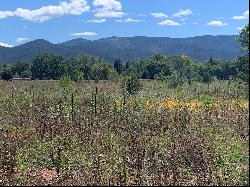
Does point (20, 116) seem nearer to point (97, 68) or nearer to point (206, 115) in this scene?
point (206, 115)

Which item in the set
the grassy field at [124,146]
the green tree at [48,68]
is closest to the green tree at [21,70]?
the green tree at [48,68]

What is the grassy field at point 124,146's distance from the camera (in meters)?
8.91

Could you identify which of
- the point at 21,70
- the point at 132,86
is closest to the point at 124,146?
the point at 132,86

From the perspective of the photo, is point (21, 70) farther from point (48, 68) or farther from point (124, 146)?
point (124, 146)

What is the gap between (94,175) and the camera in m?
8.79

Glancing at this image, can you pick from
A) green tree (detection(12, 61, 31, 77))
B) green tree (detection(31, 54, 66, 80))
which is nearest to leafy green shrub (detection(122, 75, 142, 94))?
green tree (detection(31, 54, 66, 80))

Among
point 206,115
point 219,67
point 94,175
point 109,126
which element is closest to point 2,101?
point 109,126

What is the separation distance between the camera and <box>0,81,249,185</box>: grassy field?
8914mm

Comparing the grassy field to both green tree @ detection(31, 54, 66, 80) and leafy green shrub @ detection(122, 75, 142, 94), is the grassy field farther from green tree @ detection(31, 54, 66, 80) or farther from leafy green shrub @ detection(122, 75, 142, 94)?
green tree @ detection(31, 54, 66, 80)

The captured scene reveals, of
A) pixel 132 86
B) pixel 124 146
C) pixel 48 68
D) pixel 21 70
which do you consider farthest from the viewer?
pixel 21 70

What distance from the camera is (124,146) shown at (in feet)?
40.4

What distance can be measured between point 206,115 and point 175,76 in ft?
94.8

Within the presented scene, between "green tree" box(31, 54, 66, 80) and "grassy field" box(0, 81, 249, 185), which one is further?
"green tree" box(31, 54, 66, 80)

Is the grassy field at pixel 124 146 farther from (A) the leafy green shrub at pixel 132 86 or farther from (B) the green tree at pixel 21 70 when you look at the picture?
(B) the green tree at pixel 21 70
